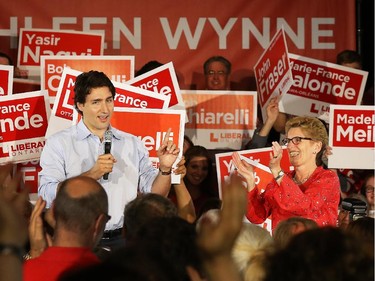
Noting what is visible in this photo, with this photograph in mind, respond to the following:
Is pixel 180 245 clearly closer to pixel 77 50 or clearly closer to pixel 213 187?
pixel 213 187

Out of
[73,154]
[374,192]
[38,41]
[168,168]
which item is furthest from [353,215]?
[38,41]

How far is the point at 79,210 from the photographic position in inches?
130

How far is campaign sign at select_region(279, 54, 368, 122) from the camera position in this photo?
7582 millimetres

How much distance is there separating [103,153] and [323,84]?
2.92 meters

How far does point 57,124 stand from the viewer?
621cm

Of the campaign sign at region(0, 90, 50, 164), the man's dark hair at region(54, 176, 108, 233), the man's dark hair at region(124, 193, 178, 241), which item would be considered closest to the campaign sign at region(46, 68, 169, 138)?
the campaign sign at region(0, 90, 50, 164)

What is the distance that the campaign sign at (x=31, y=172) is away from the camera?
21.9 ft

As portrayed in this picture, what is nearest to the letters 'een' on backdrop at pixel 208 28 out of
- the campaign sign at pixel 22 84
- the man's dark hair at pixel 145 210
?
the campaign sign at pixel 22 84

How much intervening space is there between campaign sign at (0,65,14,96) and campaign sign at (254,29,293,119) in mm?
1939

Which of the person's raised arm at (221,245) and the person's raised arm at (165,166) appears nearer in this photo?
the person's raised arm at (221,245)

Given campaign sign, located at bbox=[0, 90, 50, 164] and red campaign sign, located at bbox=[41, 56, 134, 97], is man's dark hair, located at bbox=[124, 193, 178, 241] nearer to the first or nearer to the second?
campaign sign, located at bbox=[0, 90, 50, 164]

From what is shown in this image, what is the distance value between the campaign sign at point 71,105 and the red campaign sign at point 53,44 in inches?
57.5

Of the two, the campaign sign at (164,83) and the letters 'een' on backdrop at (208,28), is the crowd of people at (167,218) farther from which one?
the letters 'een' on backdrop at (208,28)

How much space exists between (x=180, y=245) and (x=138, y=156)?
260 cm
